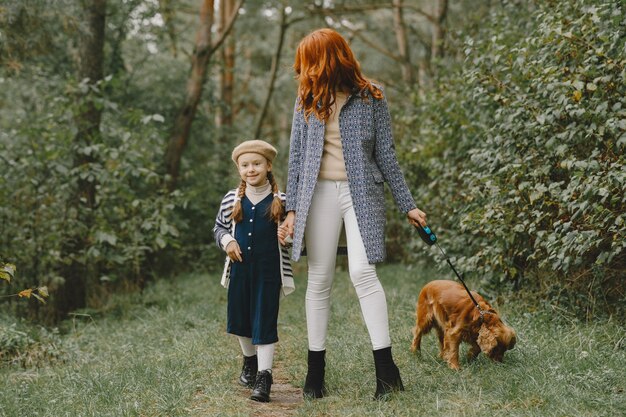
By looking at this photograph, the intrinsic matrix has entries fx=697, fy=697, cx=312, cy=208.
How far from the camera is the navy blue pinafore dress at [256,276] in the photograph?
13.4 feet

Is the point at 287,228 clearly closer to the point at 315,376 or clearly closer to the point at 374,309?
the point at 374,309

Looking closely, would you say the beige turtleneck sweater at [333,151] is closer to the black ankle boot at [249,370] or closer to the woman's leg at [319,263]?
the woman's leg at [319,263]

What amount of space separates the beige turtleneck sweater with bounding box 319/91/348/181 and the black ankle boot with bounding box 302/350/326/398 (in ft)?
3.33

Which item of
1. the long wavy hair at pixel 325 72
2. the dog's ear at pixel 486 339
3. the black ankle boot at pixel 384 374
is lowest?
the black ankle boot at pixel 384 374

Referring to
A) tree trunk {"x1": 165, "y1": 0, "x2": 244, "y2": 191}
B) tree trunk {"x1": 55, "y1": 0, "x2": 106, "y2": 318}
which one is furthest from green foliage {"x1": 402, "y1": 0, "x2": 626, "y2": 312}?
tree trunk {"x1": 165, "y1": 0, "x2": 244, "y2": 191}

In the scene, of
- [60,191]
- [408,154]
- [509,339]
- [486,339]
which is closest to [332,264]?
[486,339]

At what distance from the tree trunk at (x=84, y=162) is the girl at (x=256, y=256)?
13.5ft

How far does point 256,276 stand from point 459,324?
4.20ft

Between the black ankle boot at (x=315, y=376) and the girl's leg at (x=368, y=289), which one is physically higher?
the girl's leg at (x=368, y=289)

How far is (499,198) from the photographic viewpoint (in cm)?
573

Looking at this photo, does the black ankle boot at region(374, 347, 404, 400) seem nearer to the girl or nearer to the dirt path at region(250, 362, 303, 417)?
the dirt path at region(250, 362, 303, 417)

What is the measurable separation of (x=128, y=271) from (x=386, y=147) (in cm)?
750

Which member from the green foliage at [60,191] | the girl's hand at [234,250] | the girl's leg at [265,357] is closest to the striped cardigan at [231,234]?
the girl's hand at [234,250]

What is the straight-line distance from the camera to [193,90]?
10945 millimetres
